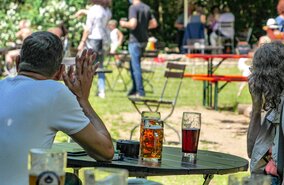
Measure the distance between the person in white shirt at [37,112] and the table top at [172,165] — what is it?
254 millimetres

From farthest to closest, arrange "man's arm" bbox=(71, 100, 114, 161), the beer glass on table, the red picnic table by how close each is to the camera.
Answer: the red picnic table
"man's arm" bbox=(71, 100, 114, 161)
the beer glass on table

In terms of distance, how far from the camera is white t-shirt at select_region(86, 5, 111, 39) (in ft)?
47.1

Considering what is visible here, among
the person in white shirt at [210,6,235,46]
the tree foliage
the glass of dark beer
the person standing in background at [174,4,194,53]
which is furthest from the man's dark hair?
the person standing in background at [174,4,194,53]

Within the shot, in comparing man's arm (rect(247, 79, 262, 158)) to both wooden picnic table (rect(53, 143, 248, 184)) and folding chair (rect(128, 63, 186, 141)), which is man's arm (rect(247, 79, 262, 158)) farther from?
folding chair (rect(128, 63, 186, 141))

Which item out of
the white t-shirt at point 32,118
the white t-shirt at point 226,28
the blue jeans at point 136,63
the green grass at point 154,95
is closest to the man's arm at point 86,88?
the white t-shirt at point 32,118

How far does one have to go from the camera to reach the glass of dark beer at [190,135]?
4.25 metres

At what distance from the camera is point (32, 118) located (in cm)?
348

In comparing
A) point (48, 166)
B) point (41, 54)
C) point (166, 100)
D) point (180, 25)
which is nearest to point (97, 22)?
point (166, 100)

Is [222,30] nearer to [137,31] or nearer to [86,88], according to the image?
[137,31]

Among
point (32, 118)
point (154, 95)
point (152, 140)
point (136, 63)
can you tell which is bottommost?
point (154, 95)

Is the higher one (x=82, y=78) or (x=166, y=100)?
(x=82, y=78)

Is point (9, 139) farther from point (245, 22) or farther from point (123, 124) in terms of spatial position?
point (245, 22)

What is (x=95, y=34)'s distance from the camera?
1445cm

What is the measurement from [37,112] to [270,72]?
139 centimetres
